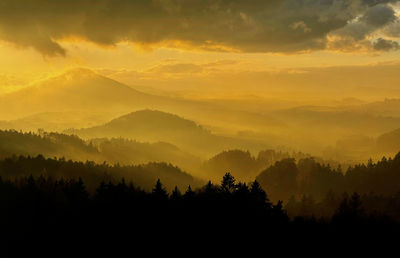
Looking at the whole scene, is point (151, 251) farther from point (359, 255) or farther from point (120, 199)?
point (359, 255)

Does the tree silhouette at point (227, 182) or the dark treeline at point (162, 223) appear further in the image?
the tree silhouette at point (227, 182)

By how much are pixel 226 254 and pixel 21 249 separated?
1556 inches

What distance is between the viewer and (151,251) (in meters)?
79.4

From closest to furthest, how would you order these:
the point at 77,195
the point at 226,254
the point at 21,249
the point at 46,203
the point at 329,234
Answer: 1. the point at 226,254
2. the point at 21,249
3. the point at 329,234
4. the point at 46,203
5. the point at 77,195

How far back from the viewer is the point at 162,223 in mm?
86250

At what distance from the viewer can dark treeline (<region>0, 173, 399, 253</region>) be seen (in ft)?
270

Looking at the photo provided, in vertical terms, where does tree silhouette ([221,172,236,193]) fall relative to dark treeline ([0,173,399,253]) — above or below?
above

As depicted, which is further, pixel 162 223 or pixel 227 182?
pixel 227 182

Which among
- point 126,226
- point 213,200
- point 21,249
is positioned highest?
point 213,200

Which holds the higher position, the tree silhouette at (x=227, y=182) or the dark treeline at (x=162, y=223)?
the tree silhouette at (x=227, y=182)

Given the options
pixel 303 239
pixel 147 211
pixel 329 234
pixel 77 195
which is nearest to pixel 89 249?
pixel 147 211

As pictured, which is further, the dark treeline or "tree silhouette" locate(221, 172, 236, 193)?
"tree silhouette" locate(221, 172, 236, 193)

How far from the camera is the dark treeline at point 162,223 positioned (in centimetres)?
8219

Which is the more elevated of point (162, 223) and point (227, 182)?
point (227, 182)
